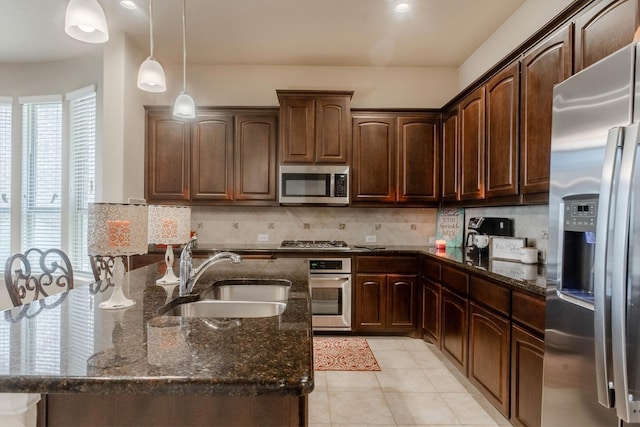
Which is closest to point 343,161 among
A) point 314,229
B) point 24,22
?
point 314,229

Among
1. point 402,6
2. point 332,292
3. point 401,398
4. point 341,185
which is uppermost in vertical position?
point 402,6

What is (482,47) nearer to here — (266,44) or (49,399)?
(266,44)

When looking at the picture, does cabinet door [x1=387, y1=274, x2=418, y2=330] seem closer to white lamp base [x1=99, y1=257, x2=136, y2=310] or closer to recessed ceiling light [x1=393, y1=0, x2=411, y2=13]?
recessed ceiling light [x1=393, y1=0, x2=411, y2=13]

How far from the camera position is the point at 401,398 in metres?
2.32

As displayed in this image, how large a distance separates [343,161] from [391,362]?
6.51ft

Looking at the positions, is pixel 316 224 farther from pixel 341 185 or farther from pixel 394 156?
pixel 394 156

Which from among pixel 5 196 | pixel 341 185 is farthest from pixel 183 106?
pixel 5 196

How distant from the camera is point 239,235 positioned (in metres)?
3.99

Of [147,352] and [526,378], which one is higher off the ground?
[147,352]

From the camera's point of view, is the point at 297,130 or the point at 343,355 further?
the point at 297,130

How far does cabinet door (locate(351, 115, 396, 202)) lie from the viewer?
3.67m

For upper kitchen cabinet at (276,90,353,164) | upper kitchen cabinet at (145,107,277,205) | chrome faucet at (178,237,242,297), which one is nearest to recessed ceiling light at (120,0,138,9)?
upper kitchen cabinet at (145,107,277,205)

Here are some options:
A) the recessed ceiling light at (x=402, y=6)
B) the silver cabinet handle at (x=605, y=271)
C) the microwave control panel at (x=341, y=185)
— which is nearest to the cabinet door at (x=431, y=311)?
the microwave control panel at (x=341, y=185)

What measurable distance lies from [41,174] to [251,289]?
3575 mm
